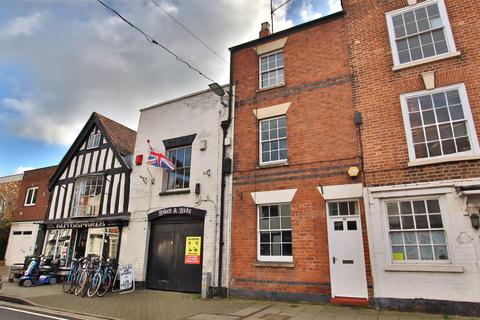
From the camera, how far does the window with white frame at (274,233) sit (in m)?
10.2

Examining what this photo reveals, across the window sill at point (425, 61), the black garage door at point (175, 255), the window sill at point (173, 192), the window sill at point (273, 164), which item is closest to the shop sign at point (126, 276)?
the black garage door at point (175, 255)

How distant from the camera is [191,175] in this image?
12922 mm

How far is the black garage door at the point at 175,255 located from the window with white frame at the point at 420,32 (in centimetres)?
924

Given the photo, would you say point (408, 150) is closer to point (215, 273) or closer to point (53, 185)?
point (215, 273)

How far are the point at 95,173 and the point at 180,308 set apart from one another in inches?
399

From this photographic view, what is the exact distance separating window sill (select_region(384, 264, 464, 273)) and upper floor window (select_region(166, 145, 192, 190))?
814cm

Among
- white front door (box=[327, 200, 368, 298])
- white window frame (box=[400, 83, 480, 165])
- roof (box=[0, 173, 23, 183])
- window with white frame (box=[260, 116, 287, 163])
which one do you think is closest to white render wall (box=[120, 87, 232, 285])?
window with white frame (box=[260, 116, 287, 163])

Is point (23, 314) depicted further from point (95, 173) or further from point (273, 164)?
point (95, 173)

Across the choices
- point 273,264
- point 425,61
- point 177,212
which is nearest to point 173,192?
point 177,212

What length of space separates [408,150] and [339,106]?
260 centimetres

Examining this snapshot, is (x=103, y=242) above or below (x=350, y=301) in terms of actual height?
above

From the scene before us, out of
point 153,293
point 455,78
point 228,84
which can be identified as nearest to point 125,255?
point 153,293

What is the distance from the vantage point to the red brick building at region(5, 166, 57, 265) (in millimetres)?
22041

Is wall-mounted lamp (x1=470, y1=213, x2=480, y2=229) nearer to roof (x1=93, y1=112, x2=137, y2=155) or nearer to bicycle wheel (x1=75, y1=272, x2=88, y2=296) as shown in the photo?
bicycle wheel (x1=75, y1=272, x2=88, y2=296)
